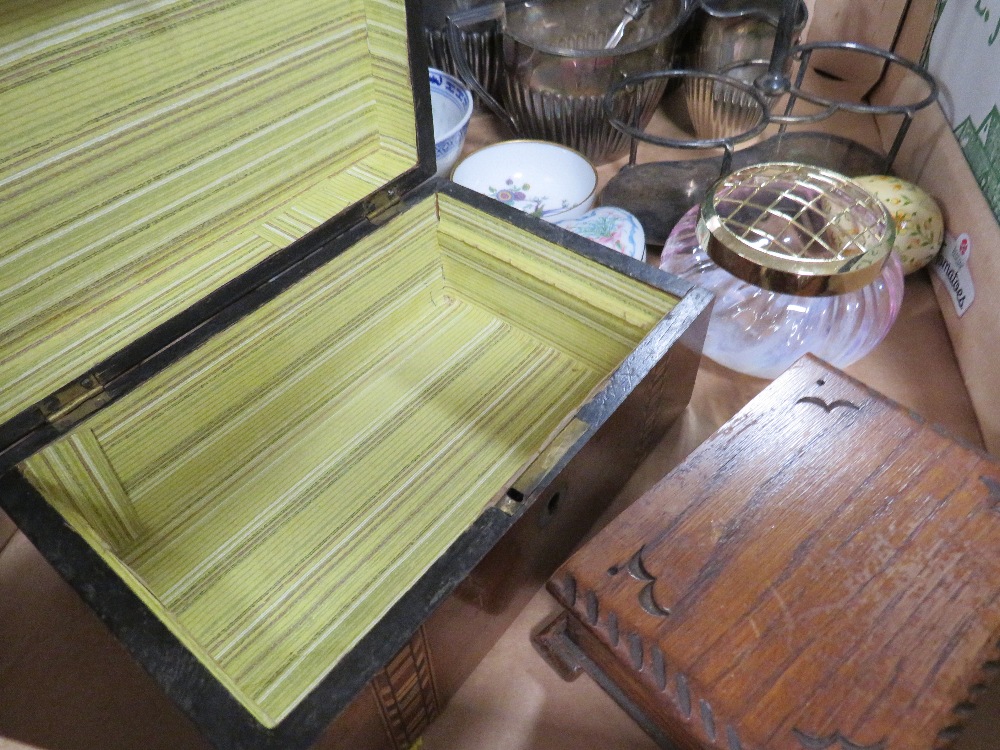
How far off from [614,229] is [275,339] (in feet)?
1.17

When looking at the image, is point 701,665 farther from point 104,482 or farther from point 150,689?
point 104,482

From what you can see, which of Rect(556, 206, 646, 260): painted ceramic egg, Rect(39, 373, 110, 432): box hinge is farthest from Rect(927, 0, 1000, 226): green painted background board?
Rect(39, 373, 110, 432): box hinge

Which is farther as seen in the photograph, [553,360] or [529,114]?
[529,114]

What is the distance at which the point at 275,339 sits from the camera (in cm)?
64

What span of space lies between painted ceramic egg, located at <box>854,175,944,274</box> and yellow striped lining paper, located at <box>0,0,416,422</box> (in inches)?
19.5

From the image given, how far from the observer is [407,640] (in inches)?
15.4

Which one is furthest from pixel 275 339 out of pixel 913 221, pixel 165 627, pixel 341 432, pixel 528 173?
pixel 913 221

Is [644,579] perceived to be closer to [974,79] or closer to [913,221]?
[913,221]

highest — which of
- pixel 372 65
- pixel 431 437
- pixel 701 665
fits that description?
pixel 372 65

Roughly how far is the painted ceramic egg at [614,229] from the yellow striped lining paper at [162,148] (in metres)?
0.19

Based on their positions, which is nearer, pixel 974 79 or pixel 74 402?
pixel 74 402

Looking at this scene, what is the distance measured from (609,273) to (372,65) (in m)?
0.29

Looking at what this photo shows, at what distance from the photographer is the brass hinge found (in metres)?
0.65

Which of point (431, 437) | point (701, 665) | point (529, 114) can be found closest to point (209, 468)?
point (431, 437)
